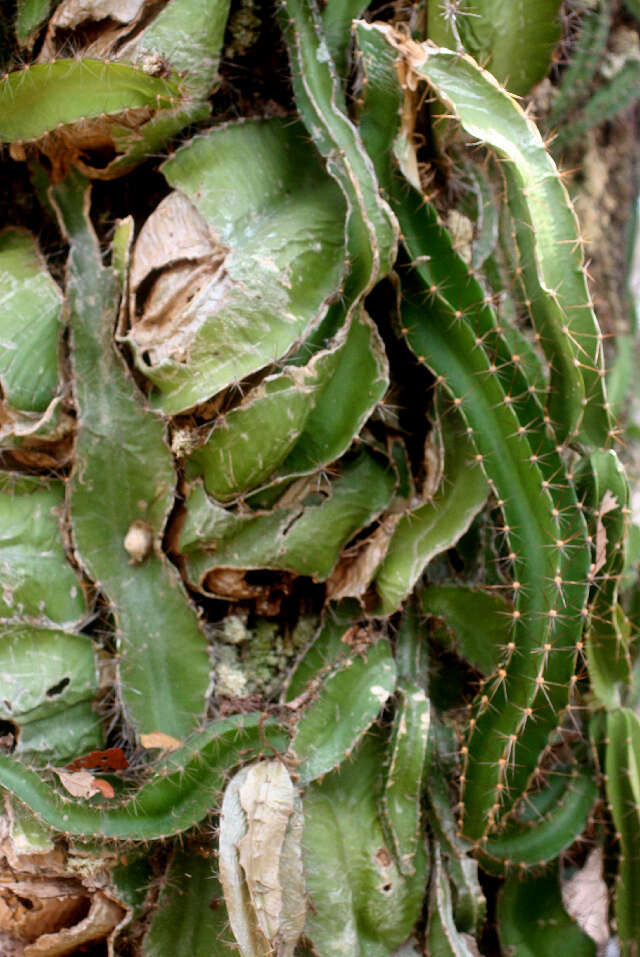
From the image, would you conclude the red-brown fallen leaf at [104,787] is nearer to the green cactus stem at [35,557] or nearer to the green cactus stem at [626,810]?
the green cactus stem at [35,557]

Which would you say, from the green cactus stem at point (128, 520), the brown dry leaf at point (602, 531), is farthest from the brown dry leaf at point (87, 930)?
the brown dry leaf at point (602, 531)

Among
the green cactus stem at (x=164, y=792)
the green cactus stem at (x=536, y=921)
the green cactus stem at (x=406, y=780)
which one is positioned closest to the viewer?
the green cactus stem at (x=164, y=792)

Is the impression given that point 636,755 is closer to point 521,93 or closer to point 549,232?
point 549,232

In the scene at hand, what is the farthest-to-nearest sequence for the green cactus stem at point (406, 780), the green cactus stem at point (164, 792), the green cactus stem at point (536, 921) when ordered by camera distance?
the green cactus stem at point (536, 921) → the green cactus stem at point (406, 780) → the green cactus stem at point (164, 792)

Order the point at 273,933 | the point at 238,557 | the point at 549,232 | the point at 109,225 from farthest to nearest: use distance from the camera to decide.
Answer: the point at 109,225 < the point at 238,557 < the point at 549,232 < the point at 273,933

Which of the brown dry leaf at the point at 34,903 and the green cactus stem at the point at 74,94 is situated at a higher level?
the green cactus stem at the point at 74,94

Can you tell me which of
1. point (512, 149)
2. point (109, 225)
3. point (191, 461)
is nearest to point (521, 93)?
point (512, 149)

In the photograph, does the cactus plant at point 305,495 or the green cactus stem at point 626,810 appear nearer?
the cactus plant at point 305,495
